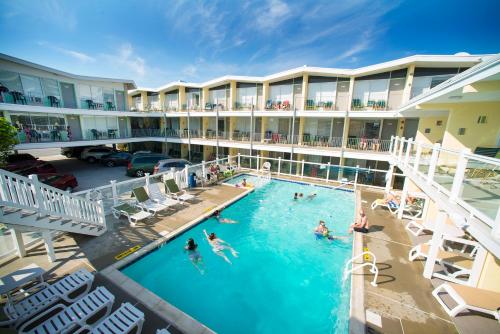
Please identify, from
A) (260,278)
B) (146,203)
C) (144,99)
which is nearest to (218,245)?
(260,278)

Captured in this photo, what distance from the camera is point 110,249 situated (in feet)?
23.3

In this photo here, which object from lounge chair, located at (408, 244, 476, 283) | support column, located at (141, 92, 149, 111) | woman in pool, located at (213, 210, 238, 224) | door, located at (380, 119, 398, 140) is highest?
support column, located at (141, 92, 149, 111)

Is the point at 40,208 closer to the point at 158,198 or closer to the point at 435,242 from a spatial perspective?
the point at 158,198

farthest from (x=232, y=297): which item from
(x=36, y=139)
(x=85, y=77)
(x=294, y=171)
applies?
(x=85, y=77)

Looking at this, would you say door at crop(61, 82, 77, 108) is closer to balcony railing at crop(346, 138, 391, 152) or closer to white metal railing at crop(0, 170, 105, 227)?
white metal railing at crop(0, 170, 105, 227)

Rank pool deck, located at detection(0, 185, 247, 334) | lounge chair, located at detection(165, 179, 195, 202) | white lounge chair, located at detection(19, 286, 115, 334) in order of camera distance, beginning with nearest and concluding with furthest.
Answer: white lounge chair, located at detection(19, 286, 115, 334) → pool deck, located at detection(0, 185, 247, 334) → lounge chair, located at detection(165, 179, 195, 202)

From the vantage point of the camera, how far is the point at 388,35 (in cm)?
1570

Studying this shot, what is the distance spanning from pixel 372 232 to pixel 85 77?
2667cm

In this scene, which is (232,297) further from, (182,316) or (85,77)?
(85,77)

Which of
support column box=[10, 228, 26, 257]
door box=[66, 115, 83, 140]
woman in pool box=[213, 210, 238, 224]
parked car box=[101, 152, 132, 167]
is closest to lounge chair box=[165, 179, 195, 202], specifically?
woman in pool box=[213, 210, 238, 224]

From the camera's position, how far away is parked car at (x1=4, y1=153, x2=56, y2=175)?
13.2 metres

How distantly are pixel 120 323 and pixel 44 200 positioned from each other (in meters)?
4.74

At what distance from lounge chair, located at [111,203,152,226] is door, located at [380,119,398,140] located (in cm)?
1847

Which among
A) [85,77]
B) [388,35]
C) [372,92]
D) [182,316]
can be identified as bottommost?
[182,316]
